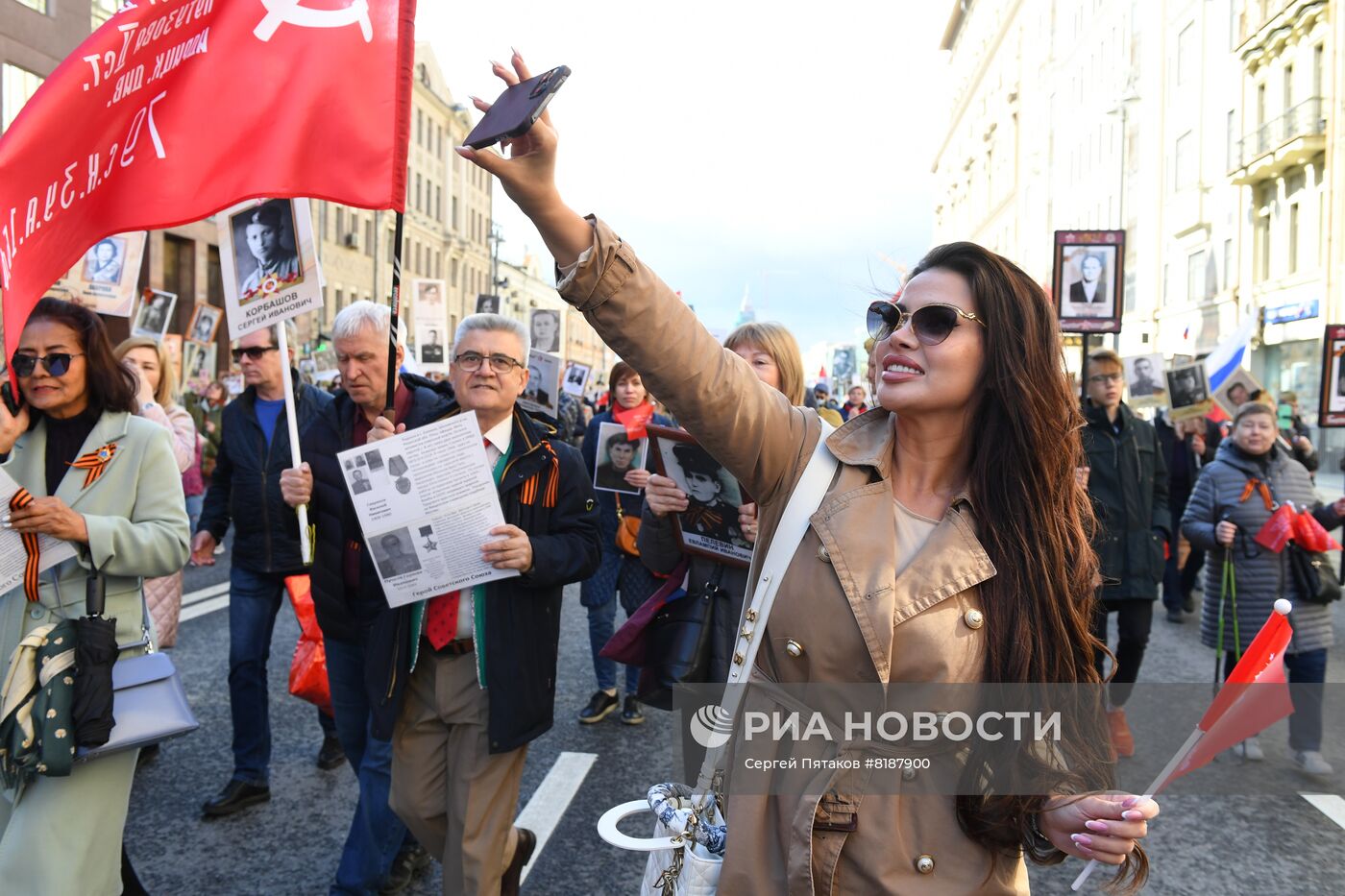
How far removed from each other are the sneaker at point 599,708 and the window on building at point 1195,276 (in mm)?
34228

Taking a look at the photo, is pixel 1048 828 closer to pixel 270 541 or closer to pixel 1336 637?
pixel 270 541

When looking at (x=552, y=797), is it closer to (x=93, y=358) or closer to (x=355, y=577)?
(x=355, y=577)

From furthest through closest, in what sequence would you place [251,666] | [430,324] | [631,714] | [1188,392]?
[430,324] → [1188,392] → [631,714] → [251,666]

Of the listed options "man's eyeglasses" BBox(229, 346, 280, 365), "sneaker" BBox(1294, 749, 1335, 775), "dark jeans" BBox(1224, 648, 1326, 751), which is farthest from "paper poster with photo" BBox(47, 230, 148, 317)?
"sneaker" BBox(1294, 749, 1335, 775)

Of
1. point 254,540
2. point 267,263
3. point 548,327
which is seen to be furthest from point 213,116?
point 548,327

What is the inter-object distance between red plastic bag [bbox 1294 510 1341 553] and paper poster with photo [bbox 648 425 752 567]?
3.62 m

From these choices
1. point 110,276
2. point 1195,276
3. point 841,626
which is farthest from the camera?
point 1195,276

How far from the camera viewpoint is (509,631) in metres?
3.33

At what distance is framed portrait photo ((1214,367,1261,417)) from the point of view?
999 cm

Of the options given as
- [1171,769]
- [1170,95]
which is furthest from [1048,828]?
[1170,95]

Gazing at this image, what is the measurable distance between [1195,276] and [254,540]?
121 feet

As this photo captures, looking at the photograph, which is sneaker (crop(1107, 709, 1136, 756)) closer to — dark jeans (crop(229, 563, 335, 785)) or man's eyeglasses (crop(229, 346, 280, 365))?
dark jeans (crop(229, 563, 335, 785))

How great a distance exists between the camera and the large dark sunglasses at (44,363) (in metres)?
3.02

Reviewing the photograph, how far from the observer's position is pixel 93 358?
313 cm
